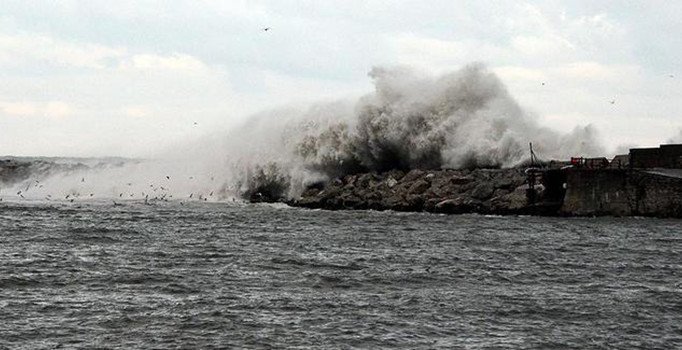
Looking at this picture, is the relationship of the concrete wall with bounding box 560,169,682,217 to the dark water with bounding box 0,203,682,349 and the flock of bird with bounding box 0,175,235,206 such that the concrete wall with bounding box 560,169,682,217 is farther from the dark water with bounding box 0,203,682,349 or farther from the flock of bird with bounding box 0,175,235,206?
the flock of bird with bounding box 0,175,235,206

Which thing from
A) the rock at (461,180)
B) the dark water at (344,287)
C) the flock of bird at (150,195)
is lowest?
the dark water at (344,287)

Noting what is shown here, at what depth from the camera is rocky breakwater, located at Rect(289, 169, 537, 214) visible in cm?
4088

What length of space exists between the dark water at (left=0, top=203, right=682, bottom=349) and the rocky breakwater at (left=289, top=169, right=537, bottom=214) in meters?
6.91

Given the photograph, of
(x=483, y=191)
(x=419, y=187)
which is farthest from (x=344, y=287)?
(x=419, y=187)

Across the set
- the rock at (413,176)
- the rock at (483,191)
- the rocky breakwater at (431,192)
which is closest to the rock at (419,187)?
the rocky breakwater at (431,192)

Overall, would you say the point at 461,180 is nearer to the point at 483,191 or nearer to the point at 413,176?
the point at 483,191

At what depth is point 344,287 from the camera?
1905 centimetres

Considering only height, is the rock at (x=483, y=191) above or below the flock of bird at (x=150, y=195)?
above

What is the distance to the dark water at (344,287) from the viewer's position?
14.3m

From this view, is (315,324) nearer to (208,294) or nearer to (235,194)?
(208,294)

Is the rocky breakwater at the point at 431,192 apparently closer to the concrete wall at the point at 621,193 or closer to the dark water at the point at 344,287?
the concrete wall at the point at 621,193

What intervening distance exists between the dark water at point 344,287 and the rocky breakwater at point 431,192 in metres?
6.91

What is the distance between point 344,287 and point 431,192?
81.7ft

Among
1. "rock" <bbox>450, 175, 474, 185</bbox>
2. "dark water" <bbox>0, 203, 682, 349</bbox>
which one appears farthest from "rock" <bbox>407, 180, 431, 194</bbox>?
"dark water" <bbox>0, 203, 682, 349</bbox>
